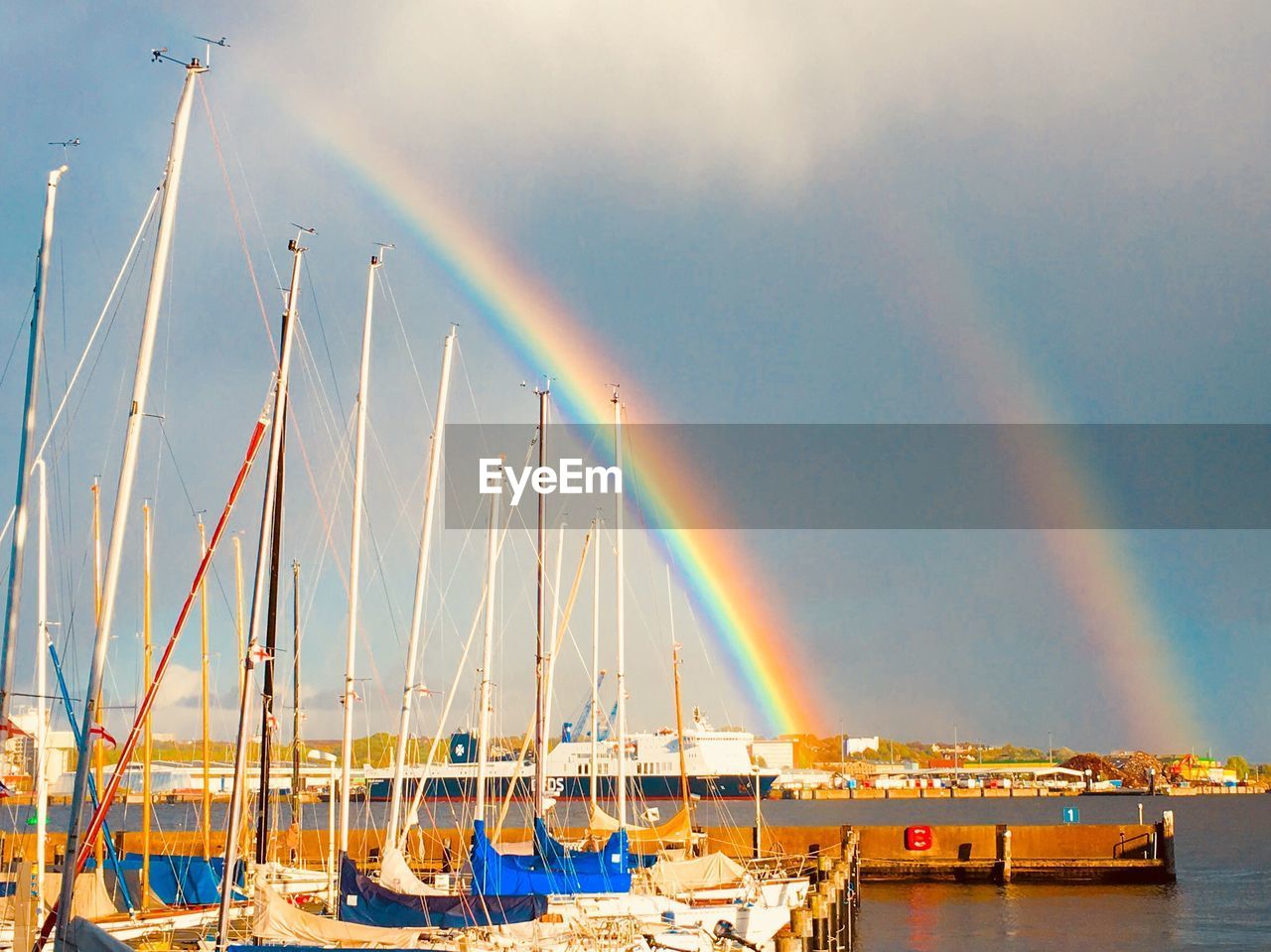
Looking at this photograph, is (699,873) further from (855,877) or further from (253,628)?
(253,628)

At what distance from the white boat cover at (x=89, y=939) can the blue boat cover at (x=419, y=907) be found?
56.9 feet

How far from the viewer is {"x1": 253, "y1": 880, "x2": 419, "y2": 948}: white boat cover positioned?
875 inches

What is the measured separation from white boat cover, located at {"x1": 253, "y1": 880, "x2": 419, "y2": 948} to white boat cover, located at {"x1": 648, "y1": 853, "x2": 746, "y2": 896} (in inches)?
460

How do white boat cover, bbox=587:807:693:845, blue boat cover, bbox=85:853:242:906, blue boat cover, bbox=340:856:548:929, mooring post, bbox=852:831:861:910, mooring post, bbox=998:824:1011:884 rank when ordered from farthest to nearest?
mooring post, bbox=998:824:1011:884
white boat cover, bbox=587:807:693:845
mooring post, bbox=852:831:861:910
blue boat cover, bbox=85:853:242:906
blue boat cover, bbox=340:856:548:929

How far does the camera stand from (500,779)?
145 meters

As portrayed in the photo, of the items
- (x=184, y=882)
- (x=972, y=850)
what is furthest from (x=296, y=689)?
(x=972, y=850)

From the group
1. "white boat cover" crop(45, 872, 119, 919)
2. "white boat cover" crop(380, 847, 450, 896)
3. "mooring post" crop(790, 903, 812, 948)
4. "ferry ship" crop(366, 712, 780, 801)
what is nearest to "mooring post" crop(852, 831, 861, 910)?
Result: "mooring post" crop(790, 903, 812, 948)

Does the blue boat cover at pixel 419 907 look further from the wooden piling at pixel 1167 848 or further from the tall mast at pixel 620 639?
the wooden piling at pixel 1167 848

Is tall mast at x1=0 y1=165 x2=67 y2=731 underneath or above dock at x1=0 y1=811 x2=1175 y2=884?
above

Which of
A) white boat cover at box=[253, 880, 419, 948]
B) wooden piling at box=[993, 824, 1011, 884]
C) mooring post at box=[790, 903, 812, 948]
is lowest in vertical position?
wooden piling at box=[993, 824, 1011, 884]

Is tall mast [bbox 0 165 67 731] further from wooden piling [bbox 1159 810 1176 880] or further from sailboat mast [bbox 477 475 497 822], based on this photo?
wooden piling [bbox 1159 810 1176 880]

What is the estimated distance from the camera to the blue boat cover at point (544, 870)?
91.4 ft

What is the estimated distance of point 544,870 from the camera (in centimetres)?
2939

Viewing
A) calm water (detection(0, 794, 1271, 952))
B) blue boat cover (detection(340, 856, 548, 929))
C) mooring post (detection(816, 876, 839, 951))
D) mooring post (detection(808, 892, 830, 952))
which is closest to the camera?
blue boat cover (detection(340, 856, 548, 929))
